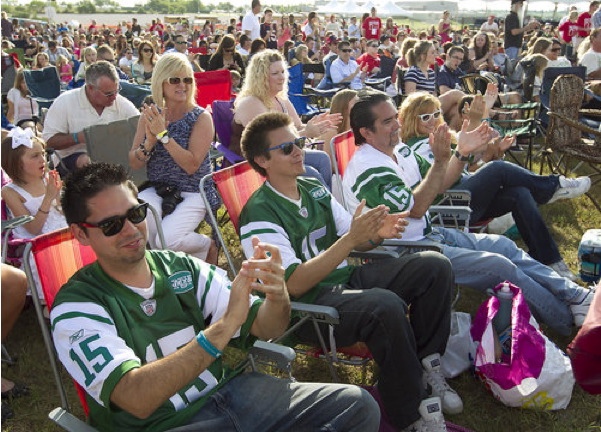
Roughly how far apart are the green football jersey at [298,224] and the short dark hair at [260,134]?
0.18m

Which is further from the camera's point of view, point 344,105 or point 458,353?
point 344,105

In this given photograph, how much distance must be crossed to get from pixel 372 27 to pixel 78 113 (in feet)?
47.0

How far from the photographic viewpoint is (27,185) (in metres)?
3.95

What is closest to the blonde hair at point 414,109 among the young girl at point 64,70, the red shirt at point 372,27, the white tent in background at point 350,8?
the young girl at point 64,70

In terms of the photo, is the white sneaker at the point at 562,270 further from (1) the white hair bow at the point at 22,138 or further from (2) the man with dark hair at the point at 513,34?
(2) the man with dark hair at the point at 513,34

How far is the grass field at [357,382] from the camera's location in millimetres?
3070

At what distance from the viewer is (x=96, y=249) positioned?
2.12m

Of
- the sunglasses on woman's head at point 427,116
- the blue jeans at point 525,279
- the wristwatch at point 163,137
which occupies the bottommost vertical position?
the blue jeans at point 525,279

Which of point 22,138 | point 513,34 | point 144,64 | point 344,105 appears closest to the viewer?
point 22,138

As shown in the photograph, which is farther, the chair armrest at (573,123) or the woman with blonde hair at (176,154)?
the chair armrest at (573,123)

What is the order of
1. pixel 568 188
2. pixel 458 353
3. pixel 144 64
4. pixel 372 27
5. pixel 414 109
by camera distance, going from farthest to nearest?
1. pixel 372 27
2. pixel 144 64
3. pixel 568 188
4. pixel 414 109
5. pixel 458 353

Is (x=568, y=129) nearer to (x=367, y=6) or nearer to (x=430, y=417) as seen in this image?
(x=430, y=417)

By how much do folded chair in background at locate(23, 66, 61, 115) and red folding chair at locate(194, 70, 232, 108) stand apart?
125 inches

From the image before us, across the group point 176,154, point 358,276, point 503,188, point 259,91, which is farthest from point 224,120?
point 358,276
